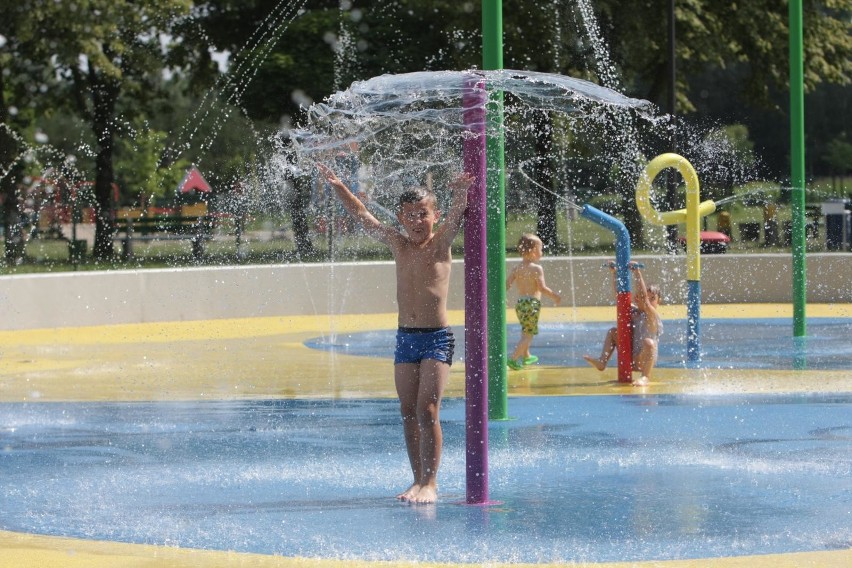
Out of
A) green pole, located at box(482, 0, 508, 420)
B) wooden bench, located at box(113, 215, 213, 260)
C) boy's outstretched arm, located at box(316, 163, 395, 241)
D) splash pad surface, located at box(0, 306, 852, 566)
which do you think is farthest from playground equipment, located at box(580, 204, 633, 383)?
wooden bench, located at box(113, 215, 213, 260)

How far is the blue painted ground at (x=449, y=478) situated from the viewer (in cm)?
563

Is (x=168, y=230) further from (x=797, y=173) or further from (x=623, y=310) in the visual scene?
(x=623, y=310)

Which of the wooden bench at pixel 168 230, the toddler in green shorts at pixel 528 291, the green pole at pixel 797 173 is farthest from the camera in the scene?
the wooden bench at pixel 168 230

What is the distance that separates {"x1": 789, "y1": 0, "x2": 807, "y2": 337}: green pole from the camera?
46.8ft

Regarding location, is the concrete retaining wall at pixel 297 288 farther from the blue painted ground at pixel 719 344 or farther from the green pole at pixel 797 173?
the green pole at pixel 797 173

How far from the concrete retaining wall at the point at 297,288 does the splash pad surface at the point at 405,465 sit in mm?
4179

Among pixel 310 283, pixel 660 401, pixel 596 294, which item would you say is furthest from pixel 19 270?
pixel 660 401

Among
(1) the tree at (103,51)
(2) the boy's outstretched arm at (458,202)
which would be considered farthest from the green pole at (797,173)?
(1) the tree at (103,51)

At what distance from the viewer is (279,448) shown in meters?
8.25

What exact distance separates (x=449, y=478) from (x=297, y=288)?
1183 centimetres

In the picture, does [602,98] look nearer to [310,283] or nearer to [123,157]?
[310,283]

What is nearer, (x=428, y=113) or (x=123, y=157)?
(x=428, y=113)

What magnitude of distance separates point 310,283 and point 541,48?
1265 centimetres

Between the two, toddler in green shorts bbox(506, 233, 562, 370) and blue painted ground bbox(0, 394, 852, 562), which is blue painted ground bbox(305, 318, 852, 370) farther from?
blue painted ground bbox(0, 394, 852, 562)
